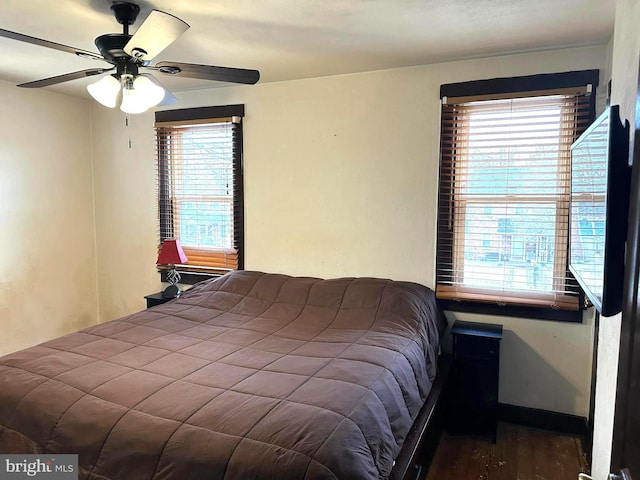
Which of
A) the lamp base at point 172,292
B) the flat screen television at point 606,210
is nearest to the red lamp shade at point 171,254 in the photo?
the lamp base at point 172,292

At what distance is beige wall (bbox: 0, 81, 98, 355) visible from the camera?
3.61 metres

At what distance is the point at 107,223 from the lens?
168 inches

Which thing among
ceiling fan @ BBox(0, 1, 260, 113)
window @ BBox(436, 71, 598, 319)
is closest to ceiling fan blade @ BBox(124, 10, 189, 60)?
ceiling fan @ BBox(0, 1, 260, 113)

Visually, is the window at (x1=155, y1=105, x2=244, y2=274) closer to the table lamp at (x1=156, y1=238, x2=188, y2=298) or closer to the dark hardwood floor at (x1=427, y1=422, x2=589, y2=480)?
the table lamp at (x1=156, y1=238, x2=188, y2=298)

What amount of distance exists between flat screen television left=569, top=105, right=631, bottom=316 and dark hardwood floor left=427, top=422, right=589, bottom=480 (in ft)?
4.95

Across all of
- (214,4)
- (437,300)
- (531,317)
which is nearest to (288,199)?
(437,300)

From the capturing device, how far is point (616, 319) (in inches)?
49.8

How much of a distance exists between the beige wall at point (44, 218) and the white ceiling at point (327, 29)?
2.59 ft

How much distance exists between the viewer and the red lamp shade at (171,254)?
11.8 feet

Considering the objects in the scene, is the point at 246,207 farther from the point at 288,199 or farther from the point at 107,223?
the point at 107,223

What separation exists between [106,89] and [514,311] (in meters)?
2.66

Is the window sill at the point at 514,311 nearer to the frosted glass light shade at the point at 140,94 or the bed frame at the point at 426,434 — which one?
the bed frame at the point at 426,434

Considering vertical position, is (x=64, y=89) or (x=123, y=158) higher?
(x=64, y=89)

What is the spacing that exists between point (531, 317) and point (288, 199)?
1905 millimetres
